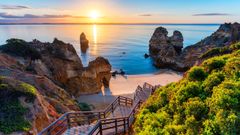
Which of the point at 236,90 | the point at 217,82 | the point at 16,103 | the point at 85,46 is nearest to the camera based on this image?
the point at 236,90

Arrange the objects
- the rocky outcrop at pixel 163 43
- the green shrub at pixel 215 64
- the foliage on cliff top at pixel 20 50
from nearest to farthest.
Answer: the green shrub at pixel 215 64, the foliage on cliff top at pixel 20 50, the rocky outcrop at pixel 163 43

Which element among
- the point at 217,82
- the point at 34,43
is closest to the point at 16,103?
the point at 217,82

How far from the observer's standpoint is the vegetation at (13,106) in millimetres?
15120

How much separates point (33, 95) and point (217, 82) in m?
12.8

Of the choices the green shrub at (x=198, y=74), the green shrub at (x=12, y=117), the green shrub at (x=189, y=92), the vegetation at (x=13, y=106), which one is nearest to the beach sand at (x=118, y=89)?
the vegetation at (x=13, y=106)

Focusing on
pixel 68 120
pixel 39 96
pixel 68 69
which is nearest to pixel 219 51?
pixel 68 120

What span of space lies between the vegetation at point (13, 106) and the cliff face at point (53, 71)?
3347mm

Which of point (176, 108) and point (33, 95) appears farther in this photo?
point (33, 95)

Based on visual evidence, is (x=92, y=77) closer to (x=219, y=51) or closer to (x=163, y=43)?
(x=219, y=51)

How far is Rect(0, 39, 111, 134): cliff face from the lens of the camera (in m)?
26.1

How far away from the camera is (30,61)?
1305 inches

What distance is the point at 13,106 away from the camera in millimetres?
16469

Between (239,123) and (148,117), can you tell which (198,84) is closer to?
(148,117)

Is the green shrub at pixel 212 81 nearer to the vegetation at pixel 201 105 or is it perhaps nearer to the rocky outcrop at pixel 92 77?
the vegetation at pixel 201 105
